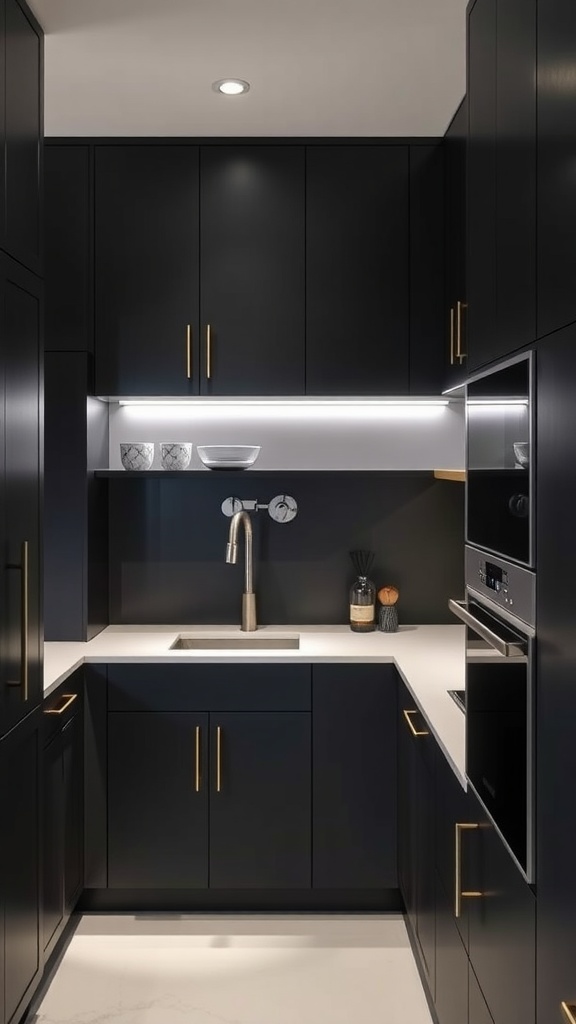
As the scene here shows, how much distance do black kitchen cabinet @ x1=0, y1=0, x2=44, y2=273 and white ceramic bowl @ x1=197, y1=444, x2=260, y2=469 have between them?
1046mm

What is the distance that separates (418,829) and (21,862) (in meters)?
1.07

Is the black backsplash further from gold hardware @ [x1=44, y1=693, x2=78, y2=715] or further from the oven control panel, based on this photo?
the oven control panel

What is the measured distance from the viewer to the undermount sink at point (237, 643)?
3311 millimetres

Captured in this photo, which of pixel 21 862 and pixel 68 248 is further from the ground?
pixel 68 248

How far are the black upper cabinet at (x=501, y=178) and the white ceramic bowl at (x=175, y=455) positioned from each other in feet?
5.42

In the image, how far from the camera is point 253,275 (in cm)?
312

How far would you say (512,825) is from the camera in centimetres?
134

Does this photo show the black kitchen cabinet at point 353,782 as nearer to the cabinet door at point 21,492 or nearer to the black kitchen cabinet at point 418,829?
the black kitchen cabinet at point 418,829

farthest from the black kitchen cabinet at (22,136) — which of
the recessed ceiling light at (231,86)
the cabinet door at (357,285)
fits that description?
the cabinet door at (357,285)

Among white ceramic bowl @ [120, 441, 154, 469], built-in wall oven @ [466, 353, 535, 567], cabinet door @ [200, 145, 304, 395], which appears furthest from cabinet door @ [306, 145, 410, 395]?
built-in wall oven @ [466, 353, 535, 567]

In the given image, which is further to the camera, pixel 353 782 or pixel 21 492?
pixel 353 782

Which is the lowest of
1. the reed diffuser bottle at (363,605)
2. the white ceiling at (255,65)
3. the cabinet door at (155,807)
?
the cabinet door at (155,807)

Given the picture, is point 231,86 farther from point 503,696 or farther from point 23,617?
point 503,696

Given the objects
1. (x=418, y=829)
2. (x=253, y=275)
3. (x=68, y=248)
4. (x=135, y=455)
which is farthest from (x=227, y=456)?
(x=418, y=829)
